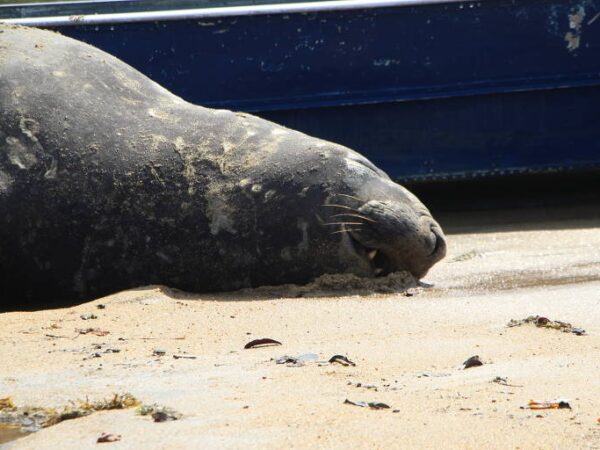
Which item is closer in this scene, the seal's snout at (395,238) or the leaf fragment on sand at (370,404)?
the leaf fragment on sand at (370,404)

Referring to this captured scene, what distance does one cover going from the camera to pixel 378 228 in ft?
19.1

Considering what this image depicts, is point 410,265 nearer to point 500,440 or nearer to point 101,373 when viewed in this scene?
point 101,373

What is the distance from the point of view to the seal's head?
19.1ft

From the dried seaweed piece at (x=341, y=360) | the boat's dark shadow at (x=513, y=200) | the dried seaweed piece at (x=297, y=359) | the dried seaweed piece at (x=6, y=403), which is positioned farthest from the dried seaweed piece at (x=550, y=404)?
the boat's dark shadow at (x=513, y=200)

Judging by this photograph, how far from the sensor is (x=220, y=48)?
8.71 meters

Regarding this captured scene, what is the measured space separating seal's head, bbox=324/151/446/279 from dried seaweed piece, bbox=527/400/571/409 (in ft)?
8.22

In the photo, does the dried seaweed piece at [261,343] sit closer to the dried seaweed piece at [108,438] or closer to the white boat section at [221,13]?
the dried seaweed piece at [108,438]

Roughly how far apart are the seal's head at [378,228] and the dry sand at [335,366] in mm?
199

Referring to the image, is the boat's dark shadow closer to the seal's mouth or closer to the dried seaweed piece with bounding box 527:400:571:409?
the seal's mouth

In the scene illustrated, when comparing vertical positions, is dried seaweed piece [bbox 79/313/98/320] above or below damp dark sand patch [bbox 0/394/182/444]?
above

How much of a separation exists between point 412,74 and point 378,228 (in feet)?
10.5

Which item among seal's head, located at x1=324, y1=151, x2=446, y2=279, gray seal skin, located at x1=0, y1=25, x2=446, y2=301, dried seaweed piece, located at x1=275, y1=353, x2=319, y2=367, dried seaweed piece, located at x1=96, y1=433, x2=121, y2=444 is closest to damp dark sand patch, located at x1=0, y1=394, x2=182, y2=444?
dried seaweed piece, located at x1=96, y1=433, x2=121, y2=444

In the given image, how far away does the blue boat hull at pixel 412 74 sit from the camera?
28.5 ft

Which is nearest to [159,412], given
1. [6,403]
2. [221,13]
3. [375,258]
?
[6,403]
